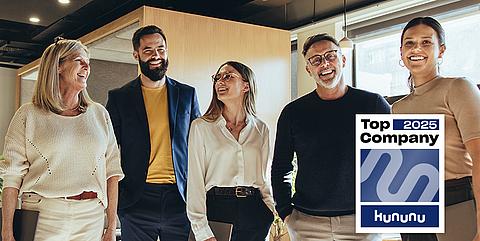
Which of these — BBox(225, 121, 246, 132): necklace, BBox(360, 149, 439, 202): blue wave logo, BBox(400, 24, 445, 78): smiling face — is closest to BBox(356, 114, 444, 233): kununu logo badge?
BBox(360, 149, 439, 202): blue wave logo

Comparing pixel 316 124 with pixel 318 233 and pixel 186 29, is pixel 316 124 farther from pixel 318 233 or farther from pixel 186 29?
pixel 186 29

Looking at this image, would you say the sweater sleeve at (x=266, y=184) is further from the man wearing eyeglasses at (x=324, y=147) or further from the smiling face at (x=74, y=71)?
the smiling face at (x=74, y=71)

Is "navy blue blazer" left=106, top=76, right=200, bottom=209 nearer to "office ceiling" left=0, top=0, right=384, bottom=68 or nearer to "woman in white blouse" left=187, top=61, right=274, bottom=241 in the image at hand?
"woman in white blouse" left=187, top=61, right=274, bottom=241

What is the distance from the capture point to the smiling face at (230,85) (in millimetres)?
2303

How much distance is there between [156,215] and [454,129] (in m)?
1.24

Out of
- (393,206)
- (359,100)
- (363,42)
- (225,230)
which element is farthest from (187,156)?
(363,42)

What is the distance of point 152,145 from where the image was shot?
97.5 inches

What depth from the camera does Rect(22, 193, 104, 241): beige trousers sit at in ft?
6.73

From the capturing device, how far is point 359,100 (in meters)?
2.15

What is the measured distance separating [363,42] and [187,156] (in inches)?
101

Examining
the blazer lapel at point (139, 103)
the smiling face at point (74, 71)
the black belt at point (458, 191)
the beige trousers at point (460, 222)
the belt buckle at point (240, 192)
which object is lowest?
the beige trousers at point (460, 222)

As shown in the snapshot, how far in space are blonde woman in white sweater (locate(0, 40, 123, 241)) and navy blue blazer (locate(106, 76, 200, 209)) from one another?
0.26 metres

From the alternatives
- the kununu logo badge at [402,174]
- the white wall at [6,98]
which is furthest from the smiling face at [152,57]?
the white wall at [6,98]

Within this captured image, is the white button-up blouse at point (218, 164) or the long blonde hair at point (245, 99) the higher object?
the long blonde hair at point (245, 99)
